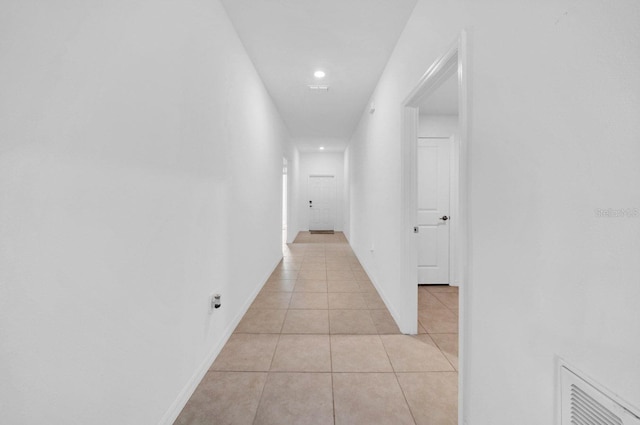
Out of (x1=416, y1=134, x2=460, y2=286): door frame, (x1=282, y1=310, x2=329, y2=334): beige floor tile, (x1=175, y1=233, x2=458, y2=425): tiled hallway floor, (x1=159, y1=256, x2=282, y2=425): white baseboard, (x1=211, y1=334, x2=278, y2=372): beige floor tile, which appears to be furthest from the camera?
(x1=416, y1=134, x2=460, y2=286): door frame

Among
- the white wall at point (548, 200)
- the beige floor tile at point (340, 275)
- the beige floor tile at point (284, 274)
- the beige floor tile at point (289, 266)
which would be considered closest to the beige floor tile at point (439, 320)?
the white wall at point (548, 200)

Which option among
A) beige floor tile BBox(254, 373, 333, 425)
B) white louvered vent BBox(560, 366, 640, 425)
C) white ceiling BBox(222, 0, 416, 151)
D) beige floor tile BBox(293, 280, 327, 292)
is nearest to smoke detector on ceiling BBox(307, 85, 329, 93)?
white ceiling BBox(222, 0, 416, 151)

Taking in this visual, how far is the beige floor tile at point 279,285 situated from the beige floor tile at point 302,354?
3.71 ft

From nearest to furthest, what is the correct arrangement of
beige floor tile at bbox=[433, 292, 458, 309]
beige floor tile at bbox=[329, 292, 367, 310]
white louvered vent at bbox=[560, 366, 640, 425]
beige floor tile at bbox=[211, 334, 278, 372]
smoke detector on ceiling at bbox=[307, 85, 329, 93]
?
white louvered vent at bbox=[560, 366, 640, 425], beige floor tile at bbox=[211, 334, 278, 372], beige floor tile at bbox=[329, 292, 367, 310], beige floor tile at bbox=[433, 292, 458, 309], smoke detector on ceiling at bbox=[307, 85, 329, 93]

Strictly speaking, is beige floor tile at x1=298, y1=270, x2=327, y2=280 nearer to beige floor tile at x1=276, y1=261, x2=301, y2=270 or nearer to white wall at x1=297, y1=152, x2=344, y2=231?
beige floor tile at x1=276, y1=261, x2=301, y2=270

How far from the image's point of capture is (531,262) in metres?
0.88

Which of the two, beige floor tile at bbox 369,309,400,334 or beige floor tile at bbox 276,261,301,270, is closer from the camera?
beige floor tile at bbox 369,309,400,334

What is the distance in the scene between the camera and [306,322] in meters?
2.46

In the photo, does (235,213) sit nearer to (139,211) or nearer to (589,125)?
(139,211)

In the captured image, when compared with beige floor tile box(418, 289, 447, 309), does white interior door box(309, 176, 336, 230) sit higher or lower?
higher

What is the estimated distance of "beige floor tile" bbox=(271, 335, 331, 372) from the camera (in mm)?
1812

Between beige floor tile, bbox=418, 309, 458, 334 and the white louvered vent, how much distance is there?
169 cm

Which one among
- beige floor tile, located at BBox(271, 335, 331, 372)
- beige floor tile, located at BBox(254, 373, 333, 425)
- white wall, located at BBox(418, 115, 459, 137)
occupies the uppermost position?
white wall, located at BBox(418, 115, 459, 137)

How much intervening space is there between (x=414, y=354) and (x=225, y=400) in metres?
1.37
